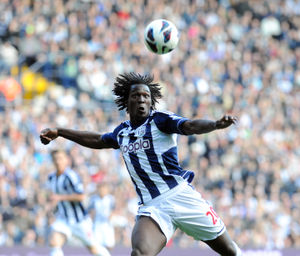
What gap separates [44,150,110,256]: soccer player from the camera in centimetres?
1143

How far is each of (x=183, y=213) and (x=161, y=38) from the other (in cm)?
249

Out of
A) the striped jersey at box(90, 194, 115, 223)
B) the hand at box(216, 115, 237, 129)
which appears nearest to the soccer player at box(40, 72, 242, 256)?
the hand at box(216, 115, 237, 129)

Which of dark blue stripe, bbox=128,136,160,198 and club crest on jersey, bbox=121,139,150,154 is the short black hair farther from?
dark blue stripe, bbox=128,136,160,198

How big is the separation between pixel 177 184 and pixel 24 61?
41.1 feet

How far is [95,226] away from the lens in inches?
580

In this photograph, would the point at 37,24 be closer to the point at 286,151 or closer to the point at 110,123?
the point at 110,123

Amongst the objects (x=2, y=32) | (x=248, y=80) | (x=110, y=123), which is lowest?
(x=110, y=123)

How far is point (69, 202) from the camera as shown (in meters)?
11.7

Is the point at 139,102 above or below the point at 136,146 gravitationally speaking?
above

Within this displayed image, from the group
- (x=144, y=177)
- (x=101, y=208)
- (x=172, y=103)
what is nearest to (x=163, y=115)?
(x=144, y=177)

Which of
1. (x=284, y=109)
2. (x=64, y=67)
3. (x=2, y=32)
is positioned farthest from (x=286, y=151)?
(x=2, y=32)

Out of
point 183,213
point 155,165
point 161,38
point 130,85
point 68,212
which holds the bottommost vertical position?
point 183,213

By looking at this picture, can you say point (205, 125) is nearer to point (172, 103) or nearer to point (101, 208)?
point (101, 208)

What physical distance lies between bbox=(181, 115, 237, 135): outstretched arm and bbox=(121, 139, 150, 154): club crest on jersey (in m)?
0.52
